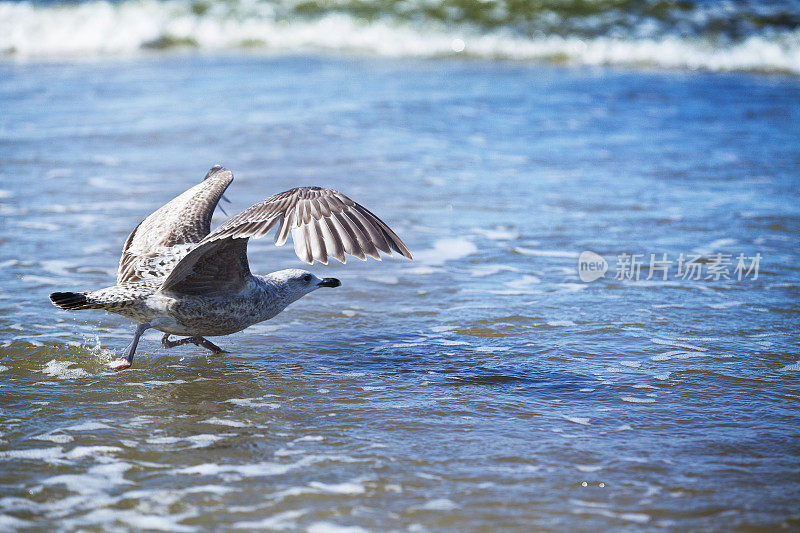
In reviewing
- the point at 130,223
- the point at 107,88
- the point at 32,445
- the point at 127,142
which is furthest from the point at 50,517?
the point at 107,88

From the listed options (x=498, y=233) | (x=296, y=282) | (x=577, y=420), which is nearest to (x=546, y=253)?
(x=498, y=233)

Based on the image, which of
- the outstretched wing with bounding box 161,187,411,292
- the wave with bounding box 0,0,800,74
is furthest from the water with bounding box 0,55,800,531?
the wave with bounding box 0,0,800,74

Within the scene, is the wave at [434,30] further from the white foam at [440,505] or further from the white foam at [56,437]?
the white foam at [56,437]

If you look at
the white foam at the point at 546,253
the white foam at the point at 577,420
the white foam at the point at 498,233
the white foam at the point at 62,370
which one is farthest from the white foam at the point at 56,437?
the white foam at the point at 498,233

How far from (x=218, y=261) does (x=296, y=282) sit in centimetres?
53

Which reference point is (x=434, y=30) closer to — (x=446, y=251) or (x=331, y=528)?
(x=446, y=251)

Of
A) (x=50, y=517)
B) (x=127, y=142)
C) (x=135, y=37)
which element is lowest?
(x=50, y=517)

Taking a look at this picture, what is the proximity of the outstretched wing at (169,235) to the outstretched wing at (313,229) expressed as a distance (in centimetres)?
44

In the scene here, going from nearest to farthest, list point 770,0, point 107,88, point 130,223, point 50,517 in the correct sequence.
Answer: point 50,517 < point 130,223 < point 107,88 < point 770,0

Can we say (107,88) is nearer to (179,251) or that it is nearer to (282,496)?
(179,251)

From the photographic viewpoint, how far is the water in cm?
355

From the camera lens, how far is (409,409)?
4387 millimetres

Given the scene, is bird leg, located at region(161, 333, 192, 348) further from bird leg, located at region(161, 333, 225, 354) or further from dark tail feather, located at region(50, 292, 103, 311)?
dark tail feather, located at region(50, 292, 103, 311)

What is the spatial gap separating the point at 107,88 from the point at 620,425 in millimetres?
10876
